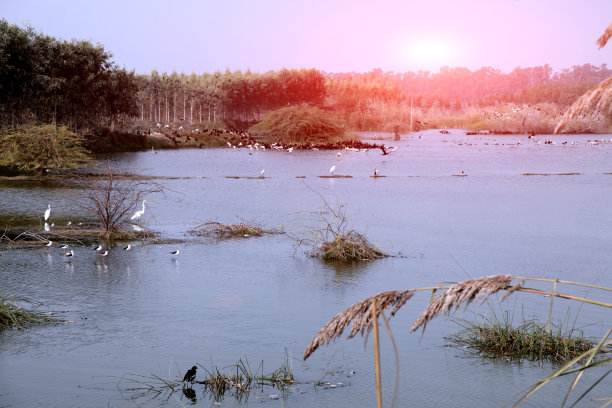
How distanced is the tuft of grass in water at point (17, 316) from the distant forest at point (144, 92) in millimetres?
25949

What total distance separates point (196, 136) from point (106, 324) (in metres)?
42.9

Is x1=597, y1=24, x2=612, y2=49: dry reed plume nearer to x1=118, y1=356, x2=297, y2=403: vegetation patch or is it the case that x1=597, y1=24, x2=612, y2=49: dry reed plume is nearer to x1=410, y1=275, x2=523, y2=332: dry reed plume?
x1=410, y1=275, x2=523, y2=332: dry reed plume

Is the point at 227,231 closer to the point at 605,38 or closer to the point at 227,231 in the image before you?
the point at 227,231

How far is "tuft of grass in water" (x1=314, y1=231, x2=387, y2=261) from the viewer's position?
11.4m

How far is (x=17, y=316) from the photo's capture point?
748 cm

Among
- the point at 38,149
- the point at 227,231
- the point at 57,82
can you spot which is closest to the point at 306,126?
the point at 57,82

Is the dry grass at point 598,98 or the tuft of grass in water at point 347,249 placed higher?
the dry grass at point 598,98

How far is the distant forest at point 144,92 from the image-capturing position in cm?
3488

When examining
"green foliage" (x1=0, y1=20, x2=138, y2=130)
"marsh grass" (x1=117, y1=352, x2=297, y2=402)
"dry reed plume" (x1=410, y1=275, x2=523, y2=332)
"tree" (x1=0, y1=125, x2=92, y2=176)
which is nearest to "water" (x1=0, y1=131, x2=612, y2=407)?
"marsh grass" (x1=117, y1=352, x2=297, y2=402)

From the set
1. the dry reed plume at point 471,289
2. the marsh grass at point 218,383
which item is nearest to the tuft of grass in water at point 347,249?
the marsh grass at point 218,383

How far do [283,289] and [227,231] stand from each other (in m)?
4.47

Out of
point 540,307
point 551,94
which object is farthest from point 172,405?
point 551,94

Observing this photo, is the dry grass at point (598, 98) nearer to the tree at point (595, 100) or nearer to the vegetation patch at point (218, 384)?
the tree at point (595, 100)

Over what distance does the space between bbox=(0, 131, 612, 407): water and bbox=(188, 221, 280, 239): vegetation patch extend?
0.40 m
